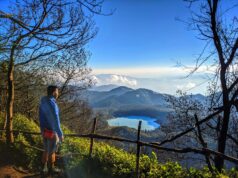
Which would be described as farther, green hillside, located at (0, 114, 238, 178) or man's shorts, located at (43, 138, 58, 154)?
man's shorts, located at (43, 138, 58, 154)

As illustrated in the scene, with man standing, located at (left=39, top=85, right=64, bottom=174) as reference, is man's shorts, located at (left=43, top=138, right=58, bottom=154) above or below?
below

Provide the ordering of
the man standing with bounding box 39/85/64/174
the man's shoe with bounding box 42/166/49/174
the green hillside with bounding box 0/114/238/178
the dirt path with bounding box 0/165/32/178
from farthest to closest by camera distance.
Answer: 1. the dirt path with bounding box 0/165/32/178
2. the man's shoe with bounding box 42/166/49/174
3. the green hillside with bounding box 0/114/238/178
4. the man standing with bounding box 39/85/64/174

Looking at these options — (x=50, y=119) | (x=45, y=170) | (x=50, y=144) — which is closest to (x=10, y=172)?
(x=45, y=170)

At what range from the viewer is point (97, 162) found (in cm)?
863

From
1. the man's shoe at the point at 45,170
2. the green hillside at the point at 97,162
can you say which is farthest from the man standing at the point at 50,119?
the green hillside at the point at 97,162

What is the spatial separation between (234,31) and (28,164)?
7078 mm

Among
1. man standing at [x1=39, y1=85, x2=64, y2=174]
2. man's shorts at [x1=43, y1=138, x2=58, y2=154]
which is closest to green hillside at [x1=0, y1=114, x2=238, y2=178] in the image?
man's shorts at [x1=43, y1=138, x2=58, y2=154]

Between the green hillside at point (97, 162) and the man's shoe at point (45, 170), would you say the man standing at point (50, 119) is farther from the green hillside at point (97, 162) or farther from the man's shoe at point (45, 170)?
the green hillside at point (97, 162)

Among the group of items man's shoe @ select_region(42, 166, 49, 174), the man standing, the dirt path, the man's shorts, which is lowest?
the dirt path

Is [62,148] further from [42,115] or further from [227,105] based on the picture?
[227,105]

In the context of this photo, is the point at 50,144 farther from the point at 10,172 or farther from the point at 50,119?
the point at 10,172

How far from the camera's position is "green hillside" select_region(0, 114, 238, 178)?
719cm

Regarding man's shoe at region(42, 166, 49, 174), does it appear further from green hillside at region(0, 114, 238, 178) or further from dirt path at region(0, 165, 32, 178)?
dirt path at region(0, 165, 32, 178)

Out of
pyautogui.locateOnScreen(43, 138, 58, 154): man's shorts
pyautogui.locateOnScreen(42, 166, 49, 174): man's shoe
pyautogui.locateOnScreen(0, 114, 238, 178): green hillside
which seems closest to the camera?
pyautogui.locateOnScreen(0, 114, 238, 178): green hillside
